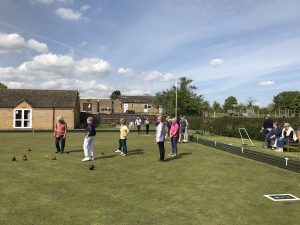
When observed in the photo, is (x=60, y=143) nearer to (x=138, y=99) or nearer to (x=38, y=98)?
(x=38, y=98)

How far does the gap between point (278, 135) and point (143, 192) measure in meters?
12.3

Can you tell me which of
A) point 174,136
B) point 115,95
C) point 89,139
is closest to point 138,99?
point 115,95

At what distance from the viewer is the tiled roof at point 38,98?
1767 inches

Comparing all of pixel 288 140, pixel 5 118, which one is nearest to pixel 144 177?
pixel 288 140

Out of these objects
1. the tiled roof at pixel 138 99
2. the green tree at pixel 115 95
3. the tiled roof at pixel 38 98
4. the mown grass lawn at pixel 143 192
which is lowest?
the mown grass lawn at pixel 143 192

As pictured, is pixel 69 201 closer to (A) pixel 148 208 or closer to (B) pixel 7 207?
(B) pixel 7 207

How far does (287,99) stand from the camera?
112188 millimetres

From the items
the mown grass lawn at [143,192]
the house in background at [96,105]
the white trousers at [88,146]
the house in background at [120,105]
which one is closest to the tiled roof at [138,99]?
the house in background at [120,105]

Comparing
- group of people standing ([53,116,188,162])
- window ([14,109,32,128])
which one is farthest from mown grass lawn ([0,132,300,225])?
window ([14,109,32,128])

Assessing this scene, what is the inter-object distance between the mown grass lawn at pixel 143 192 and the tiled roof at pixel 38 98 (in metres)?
31.1

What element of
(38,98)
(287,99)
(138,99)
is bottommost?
(38,98)

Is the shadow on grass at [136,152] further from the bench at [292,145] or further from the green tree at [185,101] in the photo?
the green tree at [185,101]

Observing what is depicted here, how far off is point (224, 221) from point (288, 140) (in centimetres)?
1256

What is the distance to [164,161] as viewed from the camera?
1512 cm
